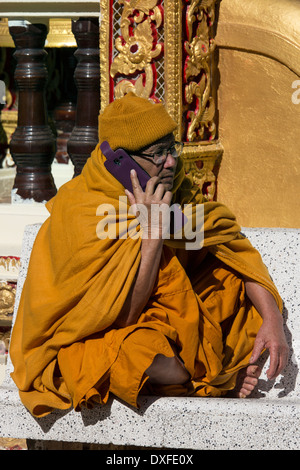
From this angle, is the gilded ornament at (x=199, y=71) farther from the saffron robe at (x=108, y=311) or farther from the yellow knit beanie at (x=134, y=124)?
the yellow knit beanie at (x=134, y=124)

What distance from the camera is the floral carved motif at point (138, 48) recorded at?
421 centimetres

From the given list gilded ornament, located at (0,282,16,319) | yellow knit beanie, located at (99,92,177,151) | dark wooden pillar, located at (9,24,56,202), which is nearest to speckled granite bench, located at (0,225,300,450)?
yellow knit beanie, located at (99,92,177,151)

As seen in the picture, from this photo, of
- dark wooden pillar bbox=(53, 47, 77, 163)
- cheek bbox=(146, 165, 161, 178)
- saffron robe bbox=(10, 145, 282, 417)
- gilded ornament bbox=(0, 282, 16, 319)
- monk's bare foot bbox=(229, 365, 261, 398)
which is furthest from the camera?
dark wooden pillar bbox=(53, 47, 77, 163)

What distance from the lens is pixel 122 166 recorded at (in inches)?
125

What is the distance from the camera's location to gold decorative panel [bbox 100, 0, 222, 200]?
421cm

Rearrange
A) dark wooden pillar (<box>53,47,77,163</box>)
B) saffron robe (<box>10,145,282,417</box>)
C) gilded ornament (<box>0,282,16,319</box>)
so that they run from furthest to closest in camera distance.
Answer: dark wooden pillar (<box>53,47,77,163</box>)
gilded ornament (<box>0,282,16,319</box>)
saffron robe (<box>10,145,282,417</box>)

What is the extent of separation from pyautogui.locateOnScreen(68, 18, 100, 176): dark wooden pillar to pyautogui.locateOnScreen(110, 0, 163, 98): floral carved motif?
0.70 feet

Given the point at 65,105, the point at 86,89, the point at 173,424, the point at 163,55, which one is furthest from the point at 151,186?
the point at 65,105

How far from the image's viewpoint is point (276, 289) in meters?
3.52

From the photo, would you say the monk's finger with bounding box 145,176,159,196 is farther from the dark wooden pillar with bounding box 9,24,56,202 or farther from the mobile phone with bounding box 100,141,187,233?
the dark wooden pillar with bounding box 9,24,56,202

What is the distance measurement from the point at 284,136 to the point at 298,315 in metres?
1.12

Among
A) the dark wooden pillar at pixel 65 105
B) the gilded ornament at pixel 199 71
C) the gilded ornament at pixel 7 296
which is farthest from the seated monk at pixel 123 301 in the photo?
the dark wooden pillar at pixel 65 105

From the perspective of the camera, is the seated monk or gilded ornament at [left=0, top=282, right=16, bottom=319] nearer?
the seated monk

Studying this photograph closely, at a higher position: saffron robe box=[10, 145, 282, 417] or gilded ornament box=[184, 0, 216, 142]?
gilded ornament box=[184, 0, 216, 142]
